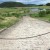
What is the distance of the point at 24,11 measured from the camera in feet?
83.4

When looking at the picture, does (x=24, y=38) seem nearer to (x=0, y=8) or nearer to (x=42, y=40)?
(x=42, y=40)

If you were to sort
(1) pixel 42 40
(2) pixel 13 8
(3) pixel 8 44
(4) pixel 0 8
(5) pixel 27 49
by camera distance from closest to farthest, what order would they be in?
(5) pixel 27 49
(3) pixel 8 44
(1) pixel 42 40
(4) pixel 0 8
(2) pixel 13 8

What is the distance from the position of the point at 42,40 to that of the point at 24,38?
101cm

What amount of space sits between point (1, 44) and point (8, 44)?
0.30 m

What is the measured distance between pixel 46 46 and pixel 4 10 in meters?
14.5

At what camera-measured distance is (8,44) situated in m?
8.98

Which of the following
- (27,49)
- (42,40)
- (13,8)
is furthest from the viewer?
(13,8)

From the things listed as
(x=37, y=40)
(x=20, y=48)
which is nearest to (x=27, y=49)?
(x=20, y=48)

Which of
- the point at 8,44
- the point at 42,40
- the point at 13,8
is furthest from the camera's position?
the point at 13,8

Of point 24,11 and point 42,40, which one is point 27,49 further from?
point 24,11

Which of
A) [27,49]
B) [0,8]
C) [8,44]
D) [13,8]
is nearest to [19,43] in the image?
[8,44]

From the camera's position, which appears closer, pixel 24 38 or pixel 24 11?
pixel 24 38

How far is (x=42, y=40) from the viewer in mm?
9797

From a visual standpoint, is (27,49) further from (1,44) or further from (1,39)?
(1,39)
